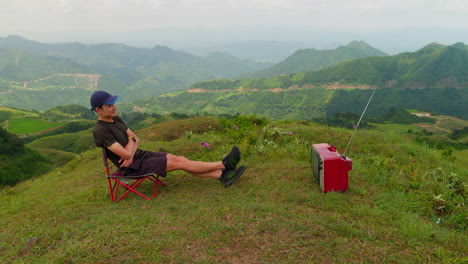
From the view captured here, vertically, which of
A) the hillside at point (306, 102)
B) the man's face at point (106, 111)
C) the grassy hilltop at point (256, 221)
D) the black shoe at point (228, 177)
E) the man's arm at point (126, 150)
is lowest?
the hillside at point (306, 102)

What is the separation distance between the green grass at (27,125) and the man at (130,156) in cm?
9232

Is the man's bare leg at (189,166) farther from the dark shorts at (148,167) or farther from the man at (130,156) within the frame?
the dark shorts at (148,167)

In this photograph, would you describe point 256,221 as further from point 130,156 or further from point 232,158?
point 130,156

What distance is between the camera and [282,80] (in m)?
188

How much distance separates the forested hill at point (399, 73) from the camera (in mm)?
151250

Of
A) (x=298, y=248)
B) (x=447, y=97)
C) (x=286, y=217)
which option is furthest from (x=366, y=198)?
(x=447, y=97)

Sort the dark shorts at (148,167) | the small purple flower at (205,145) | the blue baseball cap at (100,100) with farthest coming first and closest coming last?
1. the small purple flower at (205,145)
2. the dark shorts at (148,167)
3. the blue baseball cap at (100,100)

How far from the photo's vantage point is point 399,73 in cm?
16825

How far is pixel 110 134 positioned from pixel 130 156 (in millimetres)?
514

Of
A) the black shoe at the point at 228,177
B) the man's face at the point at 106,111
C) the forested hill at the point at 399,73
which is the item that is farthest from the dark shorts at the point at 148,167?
the forested hill at the point at 399,73

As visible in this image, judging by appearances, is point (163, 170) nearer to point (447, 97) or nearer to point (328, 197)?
point (328, 197)

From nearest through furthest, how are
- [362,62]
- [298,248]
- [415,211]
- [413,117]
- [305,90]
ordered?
[298,248] < [415,211] < [413,117] < [305,90] < [362,62]

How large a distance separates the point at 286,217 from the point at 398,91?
534 feet

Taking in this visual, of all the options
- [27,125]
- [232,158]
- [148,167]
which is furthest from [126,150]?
[27,125]
